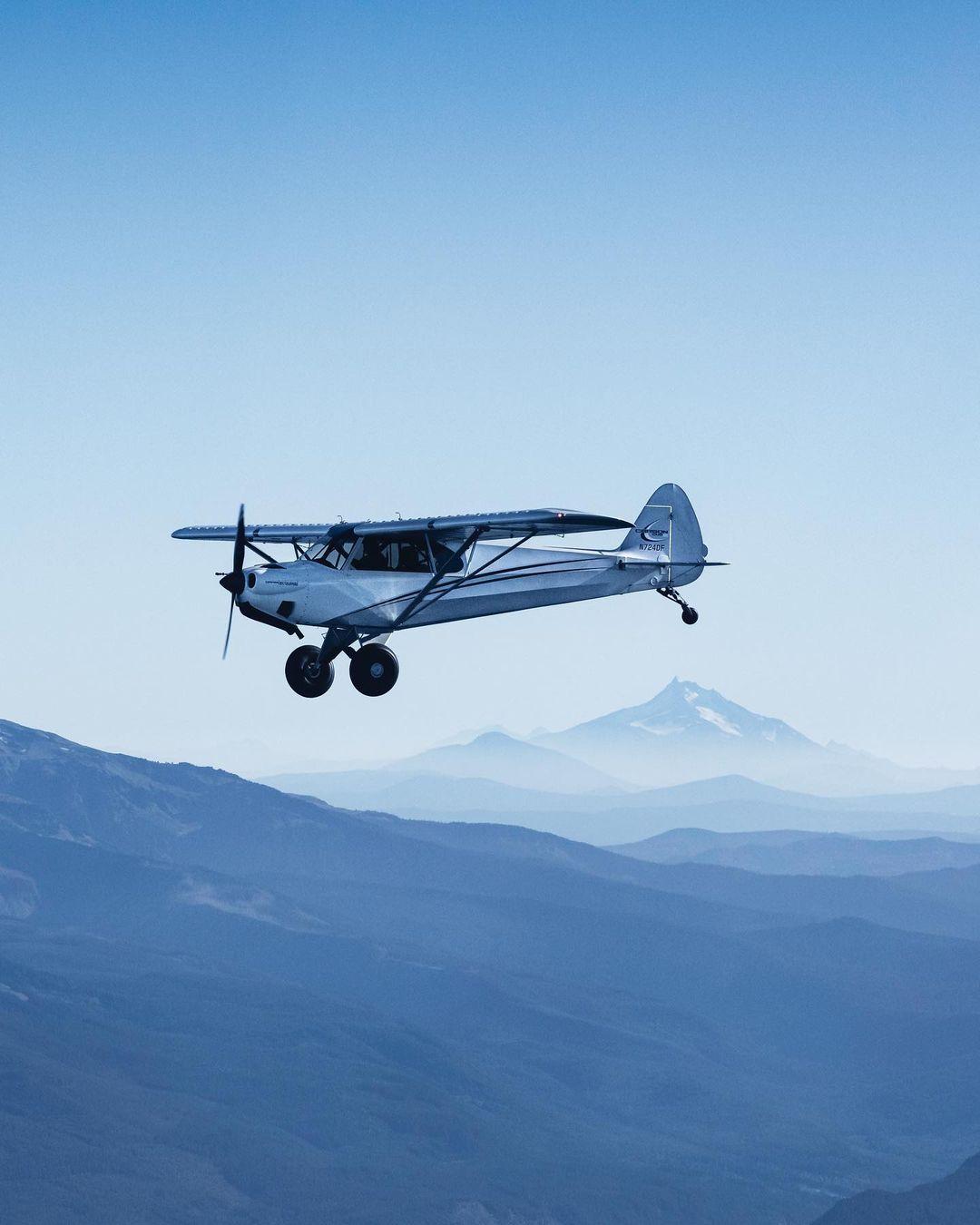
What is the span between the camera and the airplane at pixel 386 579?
39.9 m

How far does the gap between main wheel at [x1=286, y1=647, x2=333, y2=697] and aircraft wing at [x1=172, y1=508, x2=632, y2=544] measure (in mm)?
3822

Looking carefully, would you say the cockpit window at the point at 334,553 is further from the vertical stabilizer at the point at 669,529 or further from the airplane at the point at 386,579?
the vertical stabilizer at the point at 669,529

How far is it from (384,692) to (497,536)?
565cm

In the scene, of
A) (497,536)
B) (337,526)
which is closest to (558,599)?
(497,536)

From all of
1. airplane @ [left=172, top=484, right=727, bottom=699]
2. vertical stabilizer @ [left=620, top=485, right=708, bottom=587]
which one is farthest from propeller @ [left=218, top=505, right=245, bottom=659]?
vertical stabilizer @ [left=620, top=485, right=708, bottom=587]

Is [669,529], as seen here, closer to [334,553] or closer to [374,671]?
[334,553]

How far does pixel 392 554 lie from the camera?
4216 cm

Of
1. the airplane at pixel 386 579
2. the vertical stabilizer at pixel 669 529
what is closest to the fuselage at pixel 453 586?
the airplane at pixel 386 579

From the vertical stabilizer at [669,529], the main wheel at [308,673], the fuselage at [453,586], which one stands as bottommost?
the main wheel at [308,673]

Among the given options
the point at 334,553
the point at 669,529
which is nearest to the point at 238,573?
the point at 334,553

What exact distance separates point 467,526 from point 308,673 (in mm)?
5899

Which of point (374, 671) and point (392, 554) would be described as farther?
point (392, 554)

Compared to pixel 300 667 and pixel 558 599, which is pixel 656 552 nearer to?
pixel 558 599

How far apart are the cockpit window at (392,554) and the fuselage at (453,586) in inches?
10.2
